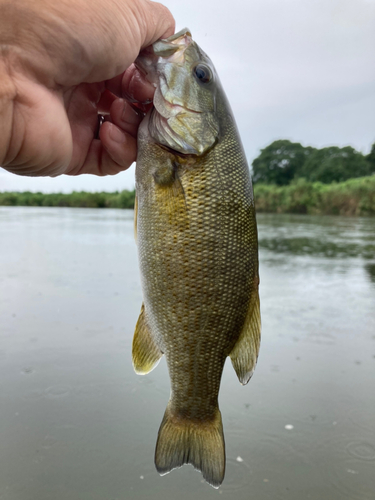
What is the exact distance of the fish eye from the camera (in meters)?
1.90

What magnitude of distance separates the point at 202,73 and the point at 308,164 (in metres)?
73.6

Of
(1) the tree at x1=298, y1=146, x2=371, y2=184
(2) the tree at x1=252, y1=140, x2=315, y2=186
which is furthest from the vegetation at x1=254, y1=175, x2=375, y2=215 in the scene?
(2) the tree at x1=252, y1=140, x2=315, y2=186

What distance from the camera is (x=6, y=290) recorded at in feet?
29.6

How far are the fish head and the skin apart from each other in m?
0.09

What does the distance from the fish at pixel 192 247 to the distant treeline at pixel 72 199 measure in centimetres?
5296

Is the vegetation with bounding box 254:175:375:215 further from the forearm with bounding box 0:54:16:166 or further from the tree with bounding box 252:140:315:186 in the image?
the forearm with bounding box 0:54:16:166

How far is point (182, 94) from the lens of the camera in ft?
6.07

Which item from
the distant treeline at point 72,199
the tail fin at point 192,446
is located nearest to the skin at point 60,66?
the tail fin at point 192,446

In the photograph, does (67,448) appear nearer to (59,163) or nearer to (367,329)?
(59,163)

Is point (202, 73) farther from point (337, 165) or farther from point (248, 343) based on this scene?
point (337, 165)

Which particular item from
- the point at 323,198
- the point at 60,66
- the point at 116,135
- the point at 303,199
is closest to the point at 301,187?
the point at 303,199

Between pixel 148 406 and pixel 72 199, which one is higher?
pixel 148 406

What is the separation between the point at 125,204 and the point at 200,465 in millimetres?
56106

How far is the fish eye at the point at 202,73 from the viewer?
1903mm
